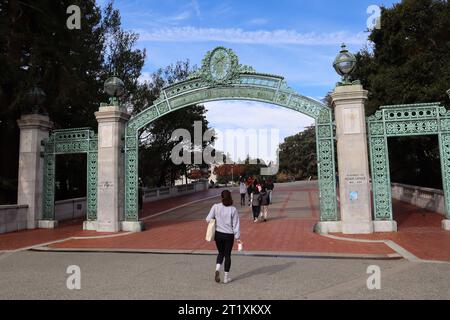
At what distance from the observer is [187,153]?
3441 cm

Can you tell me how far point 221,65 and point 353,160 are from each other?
18.7ft

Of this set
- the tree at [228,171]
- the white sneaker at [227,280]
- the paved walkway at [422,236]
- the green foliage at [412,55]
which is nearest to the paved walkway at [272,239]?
the paved walkway at [422,236]

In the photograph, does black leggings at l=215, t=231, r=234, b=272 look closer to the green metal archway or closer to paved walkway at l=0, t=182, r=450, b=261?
paved walkway at l=0, t=182, r=450, b=261

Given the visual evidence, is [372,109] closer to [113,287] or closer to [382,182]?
[382,182]

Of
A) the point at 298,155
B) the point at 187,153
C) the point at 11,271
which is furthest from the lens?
the point at 298,155

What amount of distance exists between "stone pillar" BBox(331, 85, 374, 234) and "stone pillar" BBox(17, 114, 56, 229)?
11.2 metres

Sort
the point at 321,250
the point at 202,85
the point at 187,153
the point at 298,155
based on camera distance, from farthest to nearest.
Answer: the point at 298,155
the point at 187,153
the point at 202,85
the point at 321,250

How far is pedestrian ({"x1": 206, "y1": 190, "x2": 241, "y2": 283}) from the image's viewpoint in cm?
630

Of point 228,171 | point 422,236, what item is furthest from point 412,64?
point 228,171

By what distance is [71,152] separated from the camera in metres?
14.8

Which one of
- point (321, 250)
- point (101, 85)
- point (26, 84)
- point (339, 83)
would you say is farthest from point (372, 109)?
point (26, 84)

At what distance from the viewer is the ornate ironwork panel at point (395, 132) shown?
11.4 metres

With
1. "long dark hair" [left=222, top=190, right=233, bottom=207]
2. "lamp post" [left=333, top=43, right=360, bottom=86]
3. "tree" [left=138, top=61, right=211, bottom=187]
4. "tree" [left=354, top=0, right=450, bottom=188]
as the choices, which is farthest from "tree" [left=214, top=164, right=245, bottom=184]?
"long dark hair" [left=222, top=190, right=233, bottom=207]

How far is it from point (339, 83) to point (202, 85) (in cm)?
479
